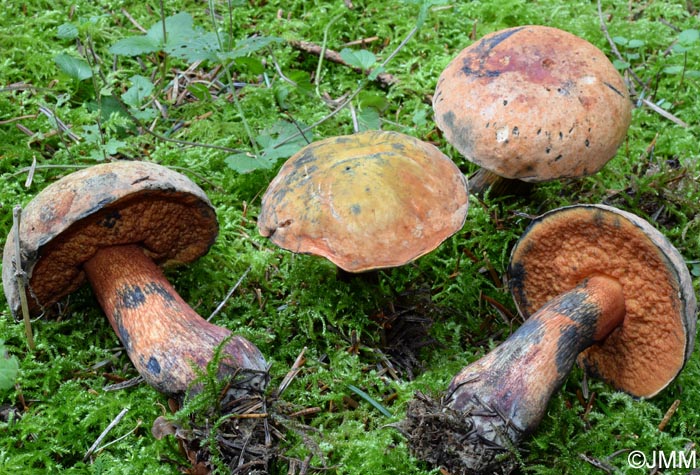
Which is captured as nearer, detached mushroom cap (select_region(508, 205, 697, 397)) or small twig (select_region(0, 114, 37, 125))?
detached mushroom cap (select_region(508, 205, 697, 397))

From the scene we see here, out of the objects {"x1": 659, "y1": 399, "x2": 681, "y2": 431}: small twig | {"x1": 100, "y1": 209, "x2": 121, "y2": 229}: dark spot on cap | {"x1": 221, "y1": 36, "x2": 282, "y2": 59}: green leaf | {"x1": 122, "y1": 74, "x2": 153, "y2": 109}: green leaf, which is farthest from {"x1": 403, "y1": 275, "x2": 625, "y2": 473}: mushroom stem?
{"x1": 122, "y1": 74, "x2": 153, "y2": 109}: green leaf

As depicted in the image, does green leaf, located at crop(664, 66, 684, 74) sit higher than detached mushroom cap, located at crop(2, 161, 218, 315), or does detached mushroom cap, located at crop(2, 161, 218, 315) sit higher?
detached mushroom cap, located at crop(2, 161, 218, 315)

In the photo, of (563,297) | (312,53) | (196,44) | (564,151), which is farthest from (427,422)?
(312,53)

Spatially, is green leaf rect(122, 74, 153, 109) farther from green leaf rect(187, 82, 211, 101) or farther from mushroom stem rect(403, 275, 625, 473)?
mushroom stem rect(403, 275, 625, 473)

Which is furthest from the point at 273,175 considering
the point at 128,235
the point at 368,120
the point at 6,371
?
the point at 6,371

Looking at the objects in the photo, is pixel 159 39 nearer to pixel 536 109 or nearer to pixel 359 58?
pixel 359 58

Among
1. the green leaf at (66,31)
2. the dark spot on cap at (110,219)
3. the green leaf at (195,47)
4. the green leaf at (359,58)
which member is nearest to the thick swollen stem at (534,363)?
the dark spot on cap at (110,219)
